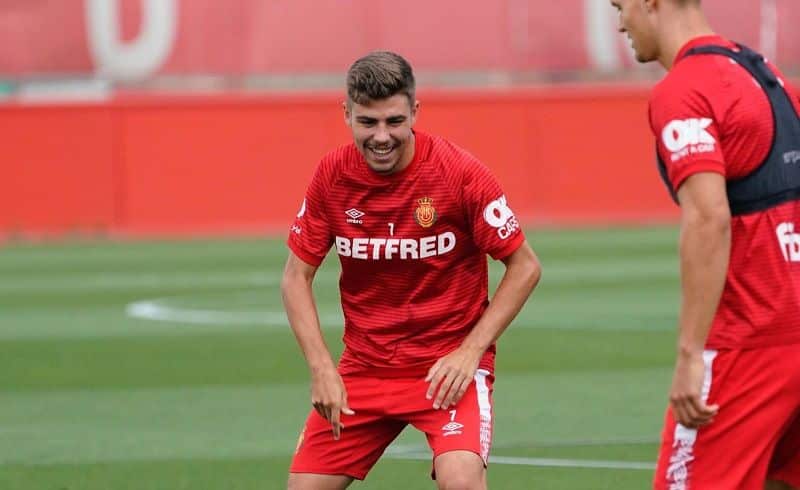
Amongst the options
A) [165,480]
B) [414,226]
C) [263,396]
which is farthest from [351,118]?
[263,396]

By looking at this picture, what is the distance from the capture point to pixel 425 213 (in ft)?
20.8

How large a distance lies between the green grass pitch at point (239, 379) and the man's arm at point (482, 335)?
6.25 ft

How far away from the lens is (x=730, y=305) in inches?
198

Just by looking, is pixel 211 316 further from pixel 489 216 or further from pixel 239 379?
pixel 489 216

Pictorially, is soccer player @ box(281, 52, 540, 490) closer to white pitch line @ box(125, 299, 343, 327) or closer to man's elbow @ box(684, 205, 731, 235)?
man's elbow @ box(684, 205, 731, 235)

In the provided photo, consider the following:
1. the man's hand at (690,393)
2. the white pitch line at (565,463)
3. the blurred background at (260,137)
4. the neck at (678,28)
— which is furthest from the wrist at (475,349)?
the blurred background at (260,137)

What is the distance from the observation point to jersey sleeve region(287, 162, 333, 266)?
6453 mm

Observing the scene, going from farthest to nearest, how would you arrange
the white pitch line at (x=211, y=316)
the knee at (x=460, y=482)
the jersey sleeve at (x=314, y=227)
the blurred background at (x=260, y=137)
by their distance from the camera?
the blurred background at (x=260, y=137), the white pitch line at (x=211, y=316), the jersey sleeve at (x=314, y=227), the knee at (x=460, y=482)

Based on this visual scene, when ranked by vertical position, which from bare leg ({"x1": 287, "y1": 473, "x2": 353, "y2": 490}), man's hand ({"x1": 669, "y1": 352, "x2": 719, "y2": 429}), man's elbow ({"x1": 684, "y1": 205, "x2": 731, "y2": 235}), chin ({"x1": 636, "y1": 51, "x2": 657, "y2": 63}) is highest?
chin ({"x1": 636, "y1": 51, "x2": 657, "y2": 63})

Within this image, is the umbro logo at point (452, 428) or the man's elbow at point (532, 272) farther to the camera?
the man's elbow at point (532, 272)

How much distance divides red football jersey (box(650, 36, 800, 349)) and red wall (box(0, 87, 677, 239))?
65.4 feet

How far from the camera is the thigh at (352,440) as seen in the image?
252 inches

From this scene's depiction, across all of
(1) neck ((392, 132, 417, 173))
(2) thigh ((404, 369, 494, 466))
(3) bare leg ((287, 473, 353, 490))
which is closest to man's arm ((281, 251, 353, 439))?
(3) bare leg ((287, 473, 353, 490))

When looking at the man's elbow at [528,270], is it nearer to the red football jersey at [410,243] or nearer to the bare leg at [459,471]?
the red football jersey at [410,243]
